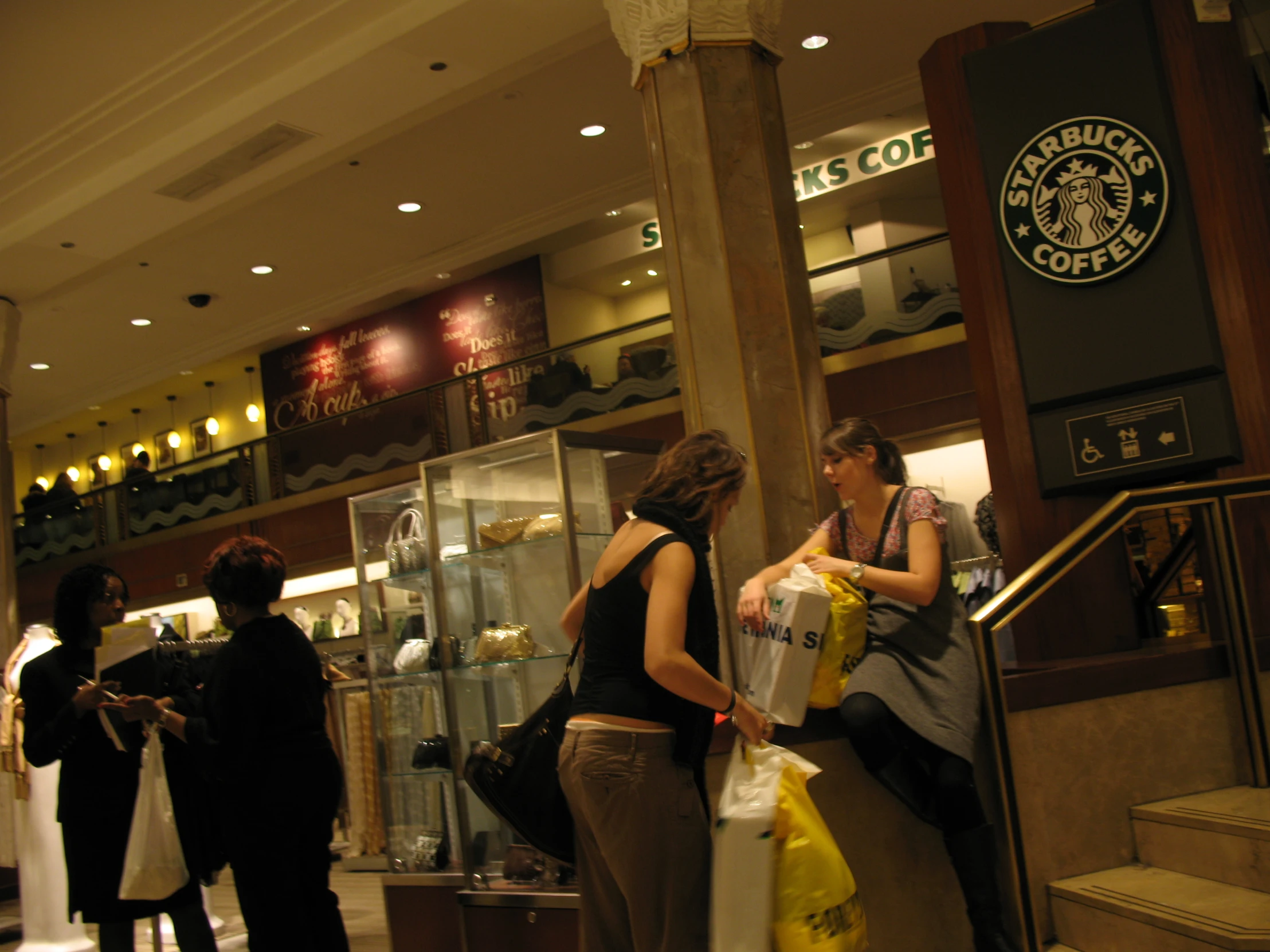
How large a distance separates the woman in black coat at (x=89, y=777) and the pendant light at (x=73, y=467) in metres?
15.5

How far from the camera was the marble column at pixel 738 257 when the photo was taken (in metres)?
4.04

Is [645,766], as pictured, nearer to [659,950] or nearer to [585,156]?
[659,950]

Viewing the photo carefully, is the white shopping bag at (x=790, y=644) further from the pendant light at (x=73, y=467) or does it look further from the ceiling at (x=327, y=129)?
the pendant light at (x=73, y=467)

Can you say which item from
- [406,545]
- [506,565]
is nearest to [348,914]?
[406,545]

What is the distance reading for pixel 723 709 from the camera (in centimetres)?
218

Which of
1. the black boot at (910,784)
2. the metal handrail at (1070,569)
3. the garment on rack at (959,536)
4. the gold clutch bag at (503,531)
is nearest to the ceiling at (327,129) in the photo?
the garment on rack at (959,536)

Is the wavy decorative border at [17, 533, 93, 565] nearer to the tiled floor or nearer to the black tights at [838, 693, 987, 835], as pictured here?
the tiled floor

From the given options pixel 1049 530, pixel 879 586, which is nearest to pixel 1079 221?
pixel 1049 530

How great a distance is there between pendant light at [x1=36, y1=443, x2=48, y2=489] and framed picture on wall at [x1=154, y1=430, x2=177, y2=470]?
2.82m

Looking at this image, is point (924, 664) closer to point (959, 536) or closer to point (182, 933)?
point (182, 933)

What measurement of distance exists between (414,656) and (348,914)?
1961 millimetres

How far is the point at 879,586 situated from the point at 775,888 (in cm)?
87

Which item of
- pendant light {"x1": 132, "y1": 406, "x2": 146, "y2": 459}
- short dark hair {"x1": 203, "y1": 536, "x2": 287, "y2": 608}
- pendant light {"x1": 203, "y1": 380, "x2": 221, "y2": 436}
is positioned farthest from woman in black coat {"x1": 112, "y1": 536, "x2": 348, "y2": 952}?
pendant light {"x1": 132, "y1": 406, "x2": 146, "y2": 459}

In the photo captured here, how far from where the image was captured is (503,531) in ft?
14.8
